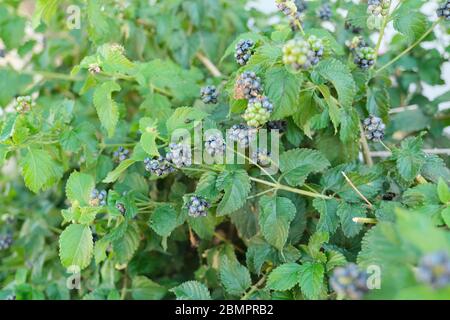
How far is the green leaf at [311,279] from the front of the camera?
2.56ft

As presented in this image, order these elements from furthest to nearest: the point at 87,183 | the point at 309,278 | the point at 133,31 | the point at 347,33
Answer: the point at 133,31
the point at 347,33
the point at 87,183
the point at 309,278

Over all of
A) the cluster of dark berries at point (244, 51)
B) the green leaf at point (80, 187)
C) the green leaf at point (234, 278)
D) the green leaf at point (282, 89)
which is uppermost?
the cluster of dark berries at point (244, 51)

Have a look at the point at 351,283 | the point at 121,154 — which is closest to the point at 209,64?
the point at 121,154

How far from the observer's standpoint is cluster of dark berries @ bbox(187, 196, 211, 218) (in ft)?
2.81

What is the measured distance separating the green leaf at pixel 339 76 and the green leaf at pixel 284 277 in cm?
26

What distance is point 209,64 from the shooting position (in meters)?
1.39

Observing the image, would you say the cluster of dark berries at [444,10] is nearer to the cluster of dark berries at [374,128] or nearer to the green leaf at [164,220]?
the cluster of dark berries at [374,128]

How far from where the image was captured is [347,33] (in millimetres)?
1228

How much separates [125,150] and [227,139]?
0.86 ft

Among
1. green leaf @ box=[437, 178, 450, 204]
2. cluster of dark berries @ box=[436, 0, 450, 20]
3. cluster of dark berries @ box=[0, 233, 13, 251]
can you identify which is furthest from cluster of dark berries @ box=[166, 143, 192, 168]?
cluster of dark berries @ box=[0, 233, 13, 251]

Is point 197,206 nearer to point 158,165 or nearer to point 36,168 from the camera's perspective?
point 158,165

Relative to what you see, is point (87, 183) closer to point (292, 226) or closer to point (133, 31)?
point (292, 226)

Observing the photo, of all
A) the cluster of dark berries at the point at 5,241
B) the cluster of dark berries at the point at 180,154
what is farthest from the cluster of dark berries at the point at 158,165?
the cluster of dark berries at the point at 5,241

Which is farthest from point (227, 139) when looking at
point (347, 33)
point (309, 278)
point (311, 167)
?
point (347, 33)
